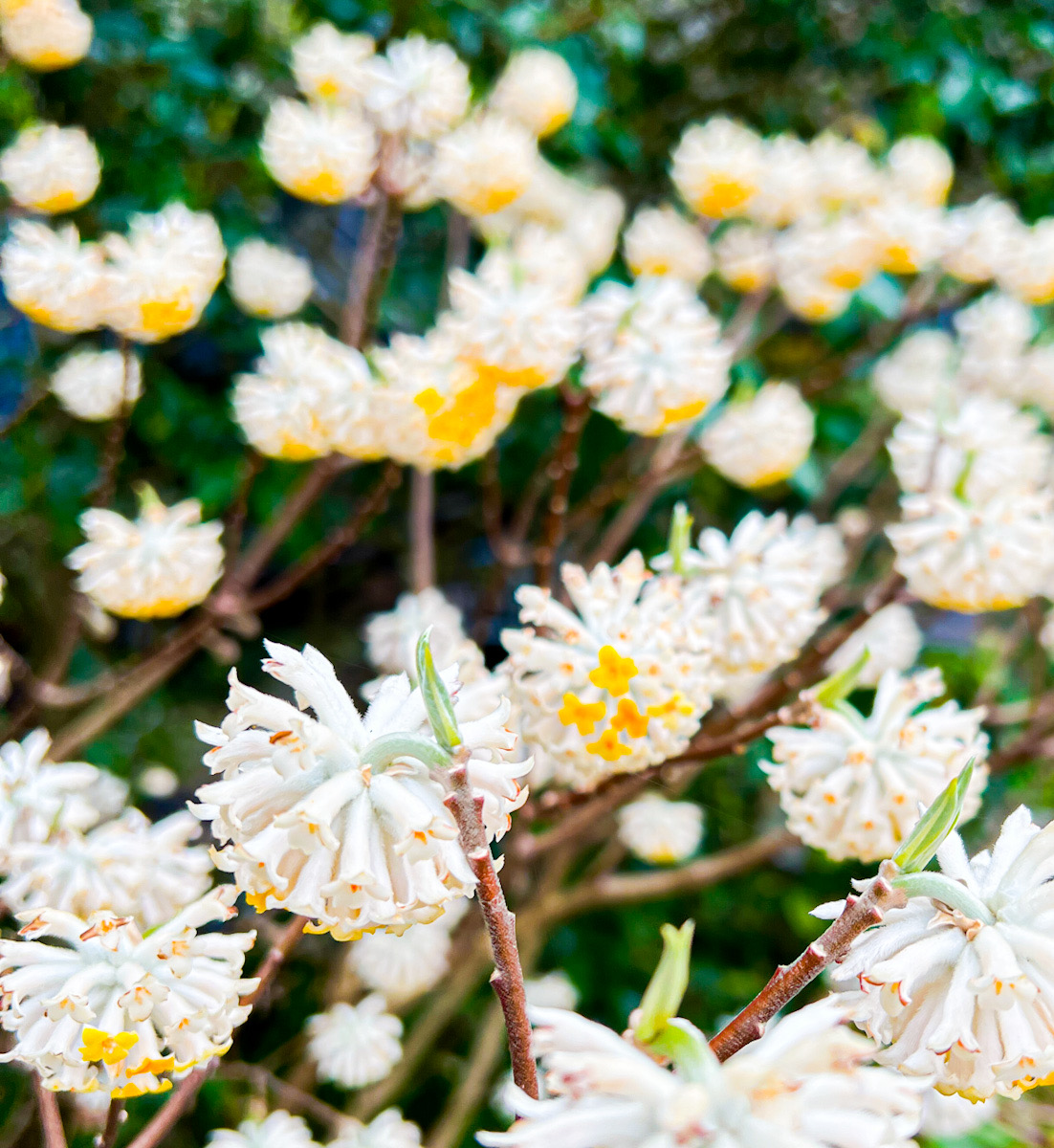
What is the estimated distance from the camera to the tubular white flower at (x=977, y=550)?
2.42ft

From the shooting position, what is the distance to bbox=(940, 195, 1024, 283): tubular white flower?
3.96ft

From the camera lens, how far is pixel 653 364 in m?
0.85

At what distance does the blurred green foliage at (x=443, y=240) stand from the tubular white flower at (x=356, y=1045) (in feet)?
0.63

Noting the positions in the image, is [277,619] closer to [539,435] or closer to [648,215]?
[539,435]

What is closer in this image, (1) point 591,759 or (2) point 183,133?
(1) point 591,759

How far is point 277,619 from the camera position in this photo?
1760 mm

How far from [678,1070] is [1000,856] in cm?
20

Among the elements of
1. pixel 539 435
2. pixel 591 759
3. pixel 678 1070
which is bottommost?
pixel 539 435

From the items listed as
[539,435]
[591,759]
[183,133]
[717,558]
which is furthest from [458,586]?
[591,759]

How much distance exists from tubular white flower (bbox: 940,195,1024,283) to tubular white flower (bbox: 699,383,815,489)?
1.16ft

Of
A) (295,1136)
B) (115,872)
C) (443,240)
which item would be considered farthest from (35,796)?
(443,240)

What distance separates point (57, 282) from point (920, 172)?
103cm

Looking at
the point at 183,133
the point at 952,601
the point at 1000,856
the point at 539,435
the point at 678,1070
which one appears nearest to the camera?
the point at 678,1070

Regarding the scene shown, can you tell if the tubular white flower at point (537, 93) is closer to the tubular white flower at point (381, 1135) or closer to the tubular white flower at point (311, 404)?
the tubular white flower at point (311, 404)
